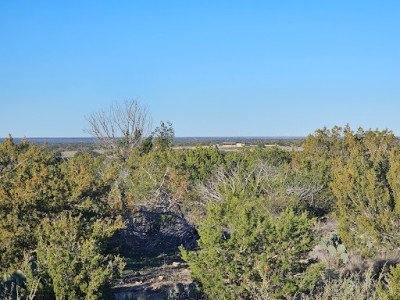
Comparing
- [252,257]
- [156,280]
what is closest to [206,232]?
[252,257]

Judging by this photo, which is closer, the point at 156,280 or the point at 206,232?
the point at 206,232

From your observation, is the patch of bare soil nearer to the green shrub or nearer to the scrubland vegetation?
the scrubland vegetation

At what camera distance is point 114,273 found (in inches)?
257

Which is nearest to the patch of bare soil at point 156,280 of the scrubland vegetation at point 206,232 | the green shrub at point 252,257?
the scrubland vegetation at point 206,232

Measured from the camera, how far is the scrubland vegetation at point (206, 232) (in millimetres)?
6113

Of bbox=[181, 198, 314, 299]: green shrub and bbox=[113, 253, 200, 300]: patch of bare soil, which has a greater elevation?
bbox=[181, 198, 314, 299]: green shrub

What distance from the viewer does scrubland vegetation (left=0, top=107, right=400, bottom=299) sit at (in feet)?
20.1

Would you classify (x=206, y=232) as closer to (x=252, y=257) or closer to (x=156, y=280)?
(x=252, y=257)

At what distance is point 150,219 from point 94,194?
2.44 metres

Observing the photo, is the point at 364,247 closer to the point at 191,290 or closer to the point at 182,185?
the point at 191,290

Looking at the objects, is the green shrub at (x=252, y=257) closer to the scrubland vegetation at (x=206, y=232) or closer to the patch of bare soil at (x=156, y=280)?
the scrubland vegetation at (x=206, y=232)

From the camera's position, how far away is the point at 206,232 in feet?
22.9

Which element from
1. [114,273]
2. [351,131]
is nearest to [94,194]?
[114,273]

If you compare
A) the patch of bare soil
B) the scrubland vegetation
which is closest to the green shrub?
the scrubland vegetation
